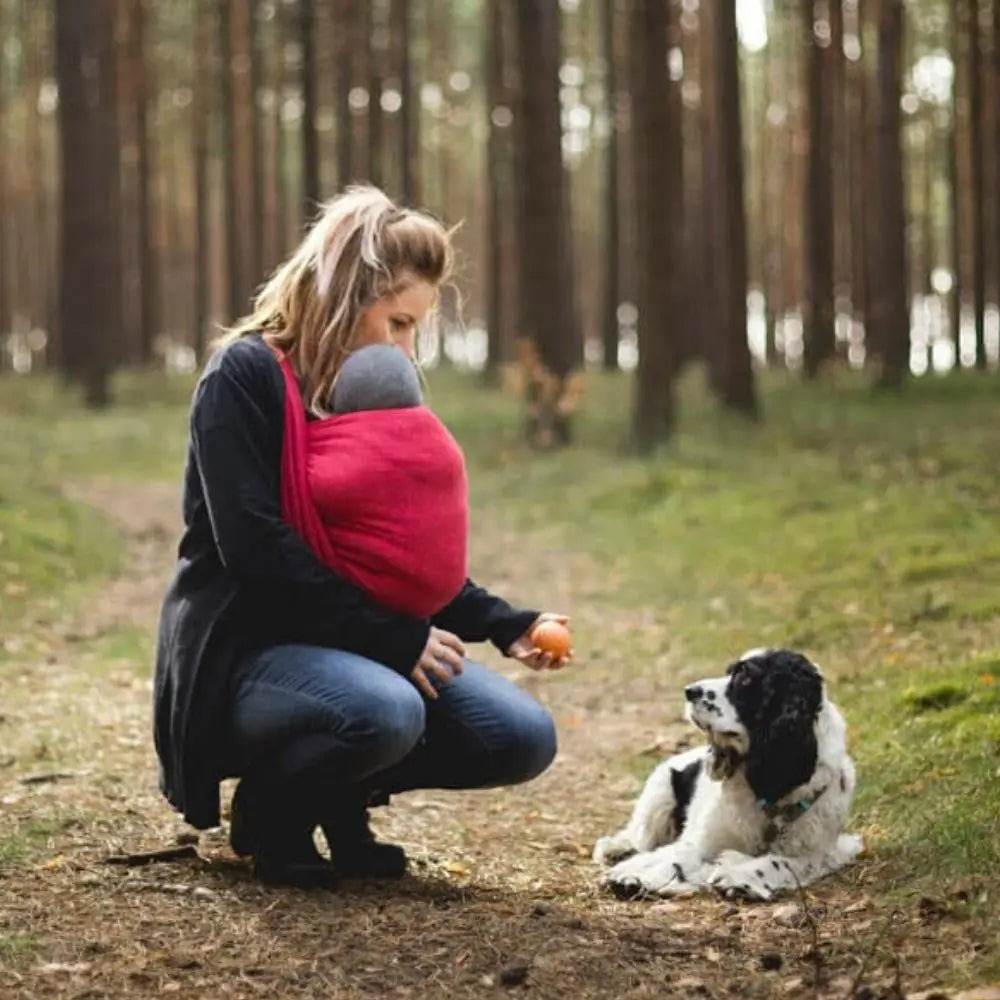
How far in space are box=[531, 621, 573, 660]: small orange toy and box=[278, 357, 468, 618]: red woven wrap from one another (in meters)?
0.36

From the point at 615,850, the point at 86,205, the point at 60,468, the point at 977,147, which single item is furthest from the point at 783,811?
the point at 977,147

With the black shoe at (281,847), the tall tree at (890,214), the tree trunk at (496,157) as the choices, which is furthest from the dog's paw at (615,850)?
the tree trunk at (496,157)

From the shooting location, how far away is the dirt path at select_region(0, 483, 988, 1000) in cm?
409

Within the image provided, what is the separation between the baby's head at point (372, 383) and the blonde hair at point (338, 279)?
0.30 ft

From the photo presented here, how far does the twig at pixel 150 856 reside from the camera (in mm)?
5105

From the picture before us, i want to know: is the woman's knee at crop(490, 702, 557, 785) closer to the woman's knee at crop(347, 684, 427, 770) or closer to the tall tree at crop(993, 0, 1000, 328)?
the woman's knee at crop(347, 684, 427, 770)

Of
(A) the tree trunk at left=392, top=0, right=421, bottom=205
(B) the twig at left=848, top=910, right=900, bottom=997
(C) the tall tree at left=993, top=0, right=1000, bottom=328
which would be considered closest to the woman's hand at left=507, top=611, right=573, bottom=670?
(B) the twig at left=848, top=910, right=900, bottom=997

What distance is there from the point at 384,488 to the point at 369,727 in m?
0.65

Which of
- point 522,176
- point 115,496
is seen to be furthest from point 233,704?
point 522,176

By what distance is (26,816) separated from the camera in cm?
571

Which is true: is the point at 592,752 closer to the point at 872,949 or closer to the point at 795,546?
the point at 872,949

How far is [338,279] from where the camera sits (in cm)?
471

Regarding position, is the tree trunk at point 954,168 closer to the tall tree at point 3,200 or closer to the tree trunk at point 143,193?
the tree trunk at point 143,193

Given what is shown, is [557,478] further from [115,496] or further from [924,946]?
[924,946]
